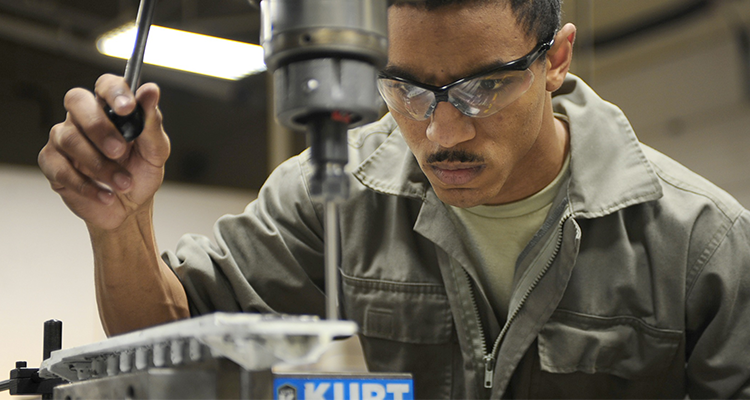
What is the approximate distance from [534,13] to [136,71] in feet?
2.44

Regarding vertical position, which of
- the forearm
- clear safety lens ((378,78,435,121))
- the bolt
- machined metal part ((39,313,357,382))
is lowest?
machined metal part ((39,313,357,382))

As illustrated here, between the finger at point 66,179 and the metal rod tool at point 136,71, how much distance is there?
0.12m

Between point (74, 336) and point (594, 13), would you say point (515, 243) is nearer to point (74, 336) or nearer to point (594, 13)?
point (74, 336)

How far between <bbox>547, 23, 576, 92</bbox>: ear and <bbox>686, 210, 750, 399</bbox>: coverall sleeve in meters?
0.46

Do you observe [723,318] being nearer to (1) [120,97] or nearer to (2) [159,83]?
(1) [120,97]

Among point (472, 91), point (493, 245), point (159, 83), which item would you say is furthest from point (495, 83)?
point (159, 83)

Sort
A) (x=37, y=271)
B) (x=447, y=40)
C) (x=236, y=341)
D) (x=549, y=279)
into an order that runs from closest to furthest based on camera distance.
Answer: (x=236, y=341), (x=447, y=40), (x=549, y=279), (x=37, y=271)

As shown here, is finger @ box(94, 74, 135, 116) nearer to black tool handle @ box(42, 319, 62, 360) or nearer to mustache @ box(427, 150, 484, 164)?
black tool handle @ box(42, 319, 62, 360)

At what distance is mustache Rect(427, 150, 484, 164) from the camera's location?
45.4 inches

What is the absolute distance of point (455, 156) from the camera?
3.80ft

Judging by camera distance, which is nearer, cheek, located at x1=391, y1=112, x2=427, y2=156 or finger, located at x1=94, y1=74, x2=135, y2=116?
finger, located at x1=94, y1=74, x2=135, y2=116

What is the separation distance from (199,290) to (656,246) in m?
0.96

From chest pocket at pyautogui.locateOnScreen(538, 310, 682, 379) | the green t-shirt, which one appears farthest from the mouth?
chest pocket at pyautogui.locateOnScreen(538, 310, 682, 379)

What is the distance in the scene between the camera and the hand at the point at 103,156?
0.82 m
